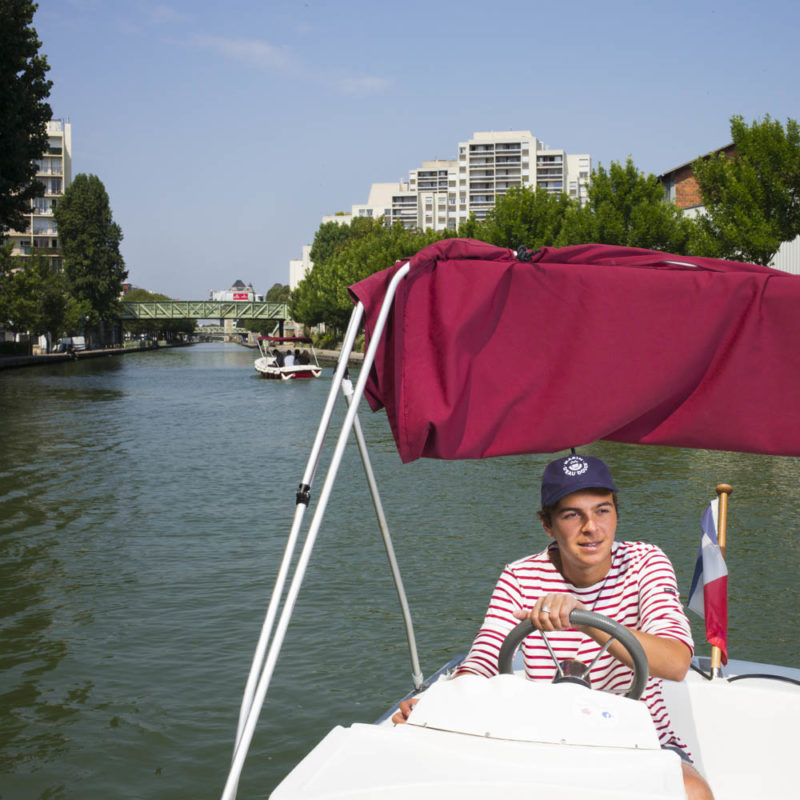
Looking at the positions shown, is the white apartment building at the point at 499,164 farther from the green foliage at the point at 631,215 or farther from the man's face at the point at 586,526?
the man's face at the point at 586,526

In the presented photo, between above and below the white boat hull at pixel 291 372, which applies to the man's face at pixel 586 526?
above

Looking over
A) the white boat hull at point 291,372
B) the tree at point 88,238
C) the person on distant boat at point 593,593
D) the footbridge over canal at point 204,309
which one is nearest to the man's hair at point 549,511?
the person on distant boat at point 593,593

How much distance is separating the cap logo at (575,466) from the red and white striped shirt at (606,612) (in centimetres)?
40

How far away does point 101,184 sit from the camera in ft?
373

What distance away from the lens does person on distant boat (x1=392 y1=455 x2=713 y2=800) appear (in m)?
4.01

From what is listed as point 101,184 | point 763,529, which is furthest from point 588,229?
point 101,184

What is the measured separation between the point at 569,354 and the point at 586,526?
80 centimetres

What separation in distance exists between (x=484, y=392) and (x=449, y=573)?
7394 millimetres

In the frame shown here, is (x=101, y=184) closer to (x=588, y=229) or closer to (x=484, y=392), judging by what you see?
(x=588, y=229)

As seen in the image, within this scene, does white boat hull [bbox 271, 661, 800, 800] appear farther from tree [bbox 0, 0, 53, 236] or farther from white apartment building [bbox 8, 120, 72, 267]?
white apartment building [bbox 8, 120, 72, 267]

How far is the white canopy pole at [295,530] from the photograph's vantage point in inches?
161

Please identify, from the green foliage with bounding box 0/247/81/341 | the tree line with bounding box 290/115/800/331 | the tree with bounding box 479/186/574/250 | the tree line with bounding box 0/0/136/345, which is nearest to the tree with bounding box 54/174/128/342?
the tree line with bounding box 0/0/136/345

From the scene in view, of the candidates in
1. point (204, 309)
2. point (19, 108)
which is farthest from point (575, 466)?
point (204, 309)

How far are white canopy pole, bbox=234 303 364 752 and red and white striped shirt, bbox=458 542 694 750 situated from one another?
76 centimetres
